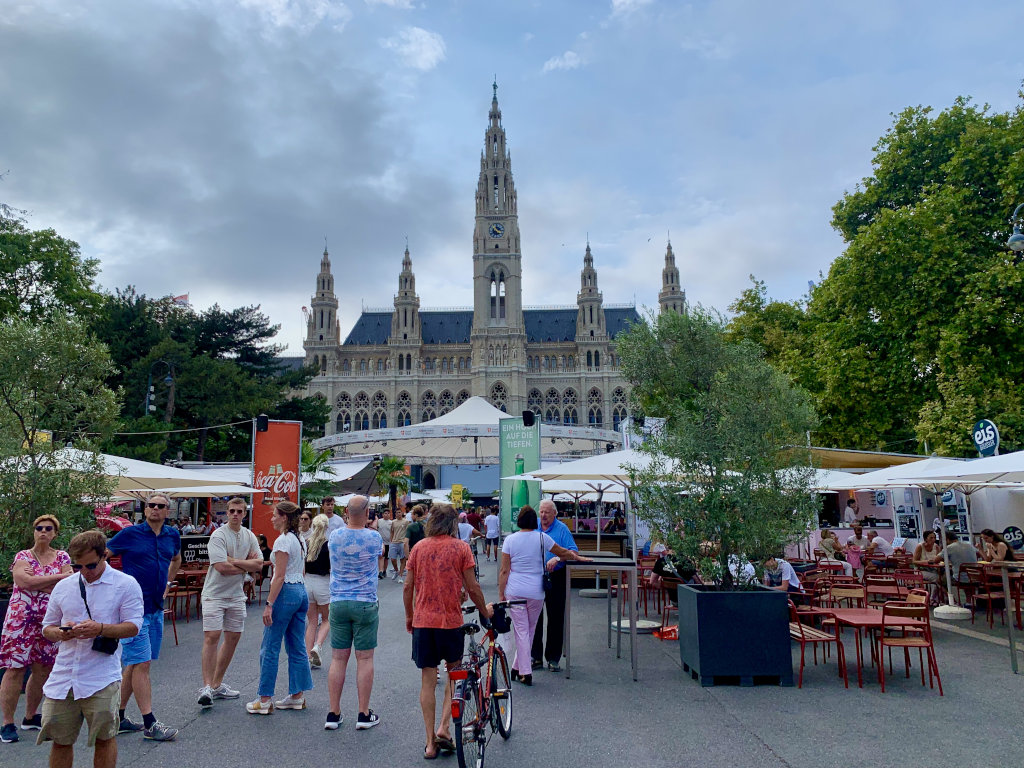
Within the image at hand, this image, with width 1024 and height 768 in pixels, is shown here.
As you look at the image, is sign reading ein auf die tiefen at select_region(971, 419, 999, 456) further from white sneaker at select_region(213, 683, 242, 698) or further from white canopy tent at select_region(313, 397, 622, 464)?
white sneaker at select_region(213, 683, 242, 698)

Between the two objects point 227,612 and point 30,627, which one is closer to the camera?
point 30,627

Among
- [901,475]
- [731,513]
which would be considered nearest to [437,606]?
[731,513]

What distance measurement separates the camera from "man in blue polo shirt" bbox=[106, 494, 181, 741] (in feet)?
15.8

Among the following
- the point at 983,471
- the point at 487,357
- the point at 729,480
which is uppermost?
the point at 487,357

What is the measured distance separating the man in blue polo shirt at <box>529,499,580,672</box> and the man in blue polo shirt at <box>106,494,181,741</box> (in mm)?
3332

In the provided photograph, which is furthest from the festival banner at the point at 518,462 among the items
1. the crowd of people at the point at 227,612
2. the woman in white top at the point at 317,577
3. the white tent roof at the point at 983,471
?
the crowd of people at the point at 227,612

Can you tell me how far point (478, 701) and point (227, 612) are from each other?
2571 mm

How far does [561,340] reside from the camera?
256 ft

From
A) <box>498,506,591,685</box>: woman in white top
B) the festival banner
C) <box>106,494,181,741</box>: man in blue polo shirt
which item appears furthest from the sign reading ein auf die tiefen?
<box>106,494,181,741</box>: man in blue polo shirt

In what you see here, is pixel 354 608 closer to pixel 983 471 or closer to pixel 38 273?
pixel 983 471

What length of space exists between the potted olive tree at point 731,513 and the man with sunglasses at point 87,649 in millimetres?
4583

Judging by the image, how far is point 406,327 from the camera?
7538 centimetres

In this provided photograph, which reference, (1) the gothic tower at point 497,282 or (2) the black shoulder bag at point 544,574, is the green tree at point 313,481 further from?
(1) the gothic tower at point 497,282

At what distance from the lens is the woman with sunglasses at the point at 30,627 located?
473 cm
